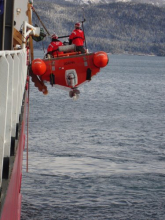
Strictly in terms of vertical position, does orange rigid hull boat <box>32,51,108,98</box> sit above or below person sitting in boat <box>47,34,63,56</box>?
below

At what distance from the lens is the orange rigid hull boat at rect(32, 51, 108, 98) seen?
18625mm

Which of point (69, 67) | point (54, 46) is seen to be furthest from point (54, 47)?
point (69, 67)

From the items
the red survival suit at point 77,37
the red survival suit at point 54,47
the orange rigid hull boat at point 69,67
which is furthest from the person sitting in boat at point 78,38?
the red survival suit at point 54,47

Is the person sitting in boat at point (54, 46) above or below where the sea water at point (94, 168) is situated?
above

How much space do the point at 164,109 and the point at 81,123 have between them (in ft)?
51.6

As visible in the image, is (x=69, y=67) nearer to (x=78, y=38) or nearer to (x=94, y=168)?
(x=78, y=38)

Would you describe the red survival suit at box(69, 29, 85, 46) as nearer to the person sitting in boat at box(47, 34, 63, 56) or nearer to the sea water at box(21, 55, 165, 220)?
the person sitting in boat at box(47, 34, 63, 56)

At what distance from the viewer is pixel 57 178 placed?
20.1 meters

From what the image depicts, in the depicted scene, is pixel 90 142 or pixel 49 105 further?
pixel 49 105

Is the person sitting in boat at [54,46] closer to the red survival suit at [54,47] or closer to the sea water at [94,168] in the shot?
the red survival suit at [54,47]

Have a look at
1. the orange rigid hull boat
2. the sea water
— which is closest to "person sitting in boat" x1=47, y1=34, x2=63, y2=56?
the orange rigid hull boat

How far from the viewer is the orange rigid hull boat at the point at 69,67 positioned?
18625 mm

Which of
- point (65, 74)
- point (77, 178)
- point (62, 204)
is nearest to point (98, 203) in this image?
point (62, 204)

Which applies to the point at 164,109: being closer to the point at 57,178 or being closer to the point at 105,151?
the point at 105,151
